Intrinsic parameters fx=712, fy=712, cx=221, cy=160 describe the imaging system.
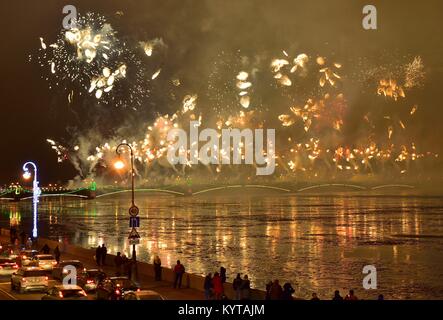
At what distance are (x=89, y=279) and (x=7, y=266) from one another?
5.48 m

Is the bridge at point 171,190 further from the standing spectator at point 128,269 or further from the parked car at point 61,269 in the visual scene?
the standing spectator at point 128,269

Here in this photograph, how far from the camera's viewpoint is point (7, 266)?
27.7 meters

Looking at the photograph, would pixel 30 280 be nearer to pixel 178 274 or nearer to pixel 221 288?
pixel 178 274

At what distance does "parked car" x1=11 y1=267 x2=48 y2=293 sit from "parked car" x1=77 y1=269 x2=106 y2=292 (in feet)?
3.86

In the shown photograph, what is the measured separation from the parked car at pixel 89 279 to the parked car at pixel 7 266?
447cm

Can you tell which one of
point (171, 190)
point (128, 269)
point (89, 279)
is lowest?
point (89, 279)

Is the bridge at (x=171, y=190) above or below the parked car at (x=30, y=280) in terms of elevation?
above

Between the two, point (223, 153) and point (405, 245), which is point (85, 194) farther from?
point (405, 245)

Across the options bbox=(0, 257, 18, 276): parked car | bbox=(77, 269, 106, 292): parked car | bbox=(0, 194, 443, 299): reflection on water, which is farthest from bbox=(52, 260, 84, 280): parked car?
bbox=(0, 194, 443, 299): reflection on water

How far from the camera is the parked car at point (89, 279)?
75.3 ft

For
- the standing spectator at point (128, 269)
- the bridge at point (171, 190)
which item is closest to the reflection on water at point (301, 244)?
the standing spectator at point (128, 269)

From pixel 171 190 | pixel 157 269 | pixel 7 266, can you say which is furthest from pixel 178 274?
pixel 171 190

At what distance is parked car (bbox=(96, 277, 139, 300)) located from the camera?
65.3 feet
